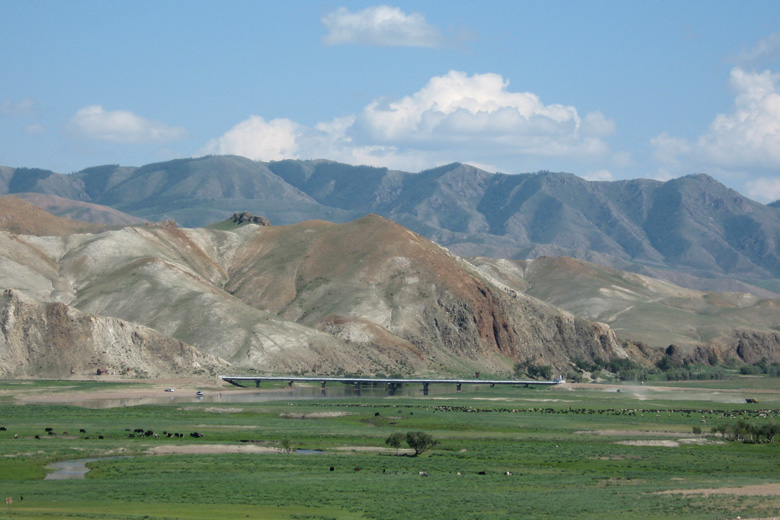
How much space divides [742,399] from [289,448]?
9072 cm

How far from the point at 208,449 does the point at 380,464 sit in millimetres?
14847

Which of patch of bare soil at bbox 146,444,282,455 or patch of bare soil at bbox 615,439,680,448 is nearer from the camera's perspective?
patch of bare soil at bbox 146,444,282,455

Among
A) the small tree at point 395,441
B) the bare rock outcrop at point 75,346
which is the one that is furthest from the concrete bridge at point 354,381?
the small tree at point 395,441

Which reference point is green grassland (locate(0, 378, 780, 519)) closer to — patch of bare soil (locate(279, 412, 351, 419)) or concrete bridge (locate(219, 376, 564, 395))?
patch of bare soil (locate(279, 412, 351, 419))

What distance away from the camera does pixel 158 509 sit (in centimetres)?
5791

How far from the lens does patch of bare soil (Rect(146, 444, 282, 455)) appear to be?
3177 inches

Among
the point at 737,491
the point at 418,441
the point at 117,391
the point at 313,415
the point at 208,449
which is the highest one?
the point at 418,441

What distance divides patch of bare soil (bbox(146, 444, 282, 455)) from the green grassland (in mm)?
1340

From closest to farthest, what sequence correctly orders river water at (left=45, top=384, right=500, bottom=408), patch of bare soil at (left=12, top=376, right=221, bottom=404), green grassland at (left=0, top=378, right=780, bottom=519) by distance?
green grassland at (left=0, top=378, right=780, bottom=519) → patch of bare soil at (left=12, top=376, right=221, bottom=404) → river water at (left=45, top=384, right=500, bottom=408)

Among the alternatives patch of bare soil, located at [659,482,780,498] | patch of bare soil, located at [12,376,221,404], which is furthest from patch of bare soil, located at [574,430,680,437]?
patch of bare soil, located at [12,376,221,404]

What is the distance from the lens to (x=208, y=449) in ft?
272

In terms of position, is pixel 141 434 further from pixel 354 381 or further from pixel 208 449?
pixel 354 381

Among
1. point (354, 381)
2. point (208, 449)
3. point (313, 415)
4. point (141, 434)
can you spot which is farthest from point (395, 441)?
point (354, 381)

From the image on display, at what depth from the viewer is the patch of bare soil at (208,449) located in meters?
80.7
